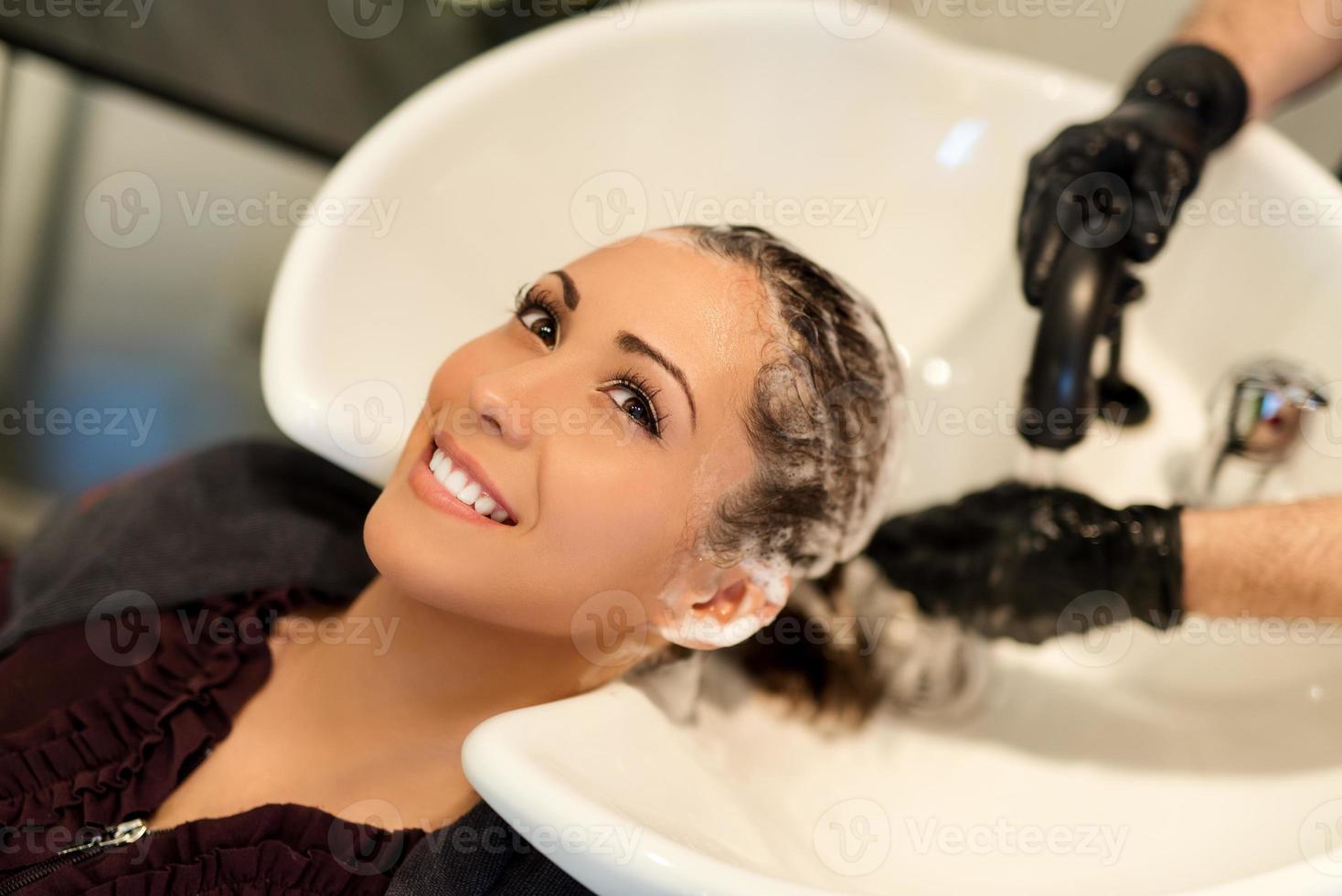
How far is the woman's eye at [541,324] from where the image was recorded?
84cm

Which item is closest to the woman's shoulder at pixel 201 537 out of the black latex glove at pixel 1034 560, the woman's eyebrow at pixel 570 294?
the woman's eyebrow at pixel 570 294

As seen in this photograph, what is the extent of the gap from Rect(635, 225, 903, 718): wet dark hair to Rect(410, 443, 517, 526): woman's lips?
152 millimetres

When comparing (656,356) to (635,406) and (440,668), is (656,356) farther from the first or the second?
(440,668)

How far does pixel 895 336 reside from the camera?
1.33 m

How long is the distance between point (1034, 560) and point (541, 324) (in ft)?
1.63

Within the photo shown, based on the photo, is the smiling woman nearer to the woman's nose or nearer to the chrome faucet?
the woman's nose

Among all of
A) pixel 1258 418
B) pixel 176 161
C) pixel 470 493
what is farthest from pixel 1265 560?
pixel 176 161

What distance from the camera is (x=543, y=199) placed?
3.93 feet

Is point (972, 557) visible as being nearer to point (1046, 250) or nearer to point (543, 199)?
point (1046, 250)

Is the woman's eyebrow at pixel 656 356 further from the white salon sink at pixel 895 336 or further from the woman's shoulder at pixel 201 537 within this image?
the woman's shoulder at pixel 201 537

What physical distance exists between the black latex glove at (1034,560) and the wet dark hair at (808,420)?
6.8 inches

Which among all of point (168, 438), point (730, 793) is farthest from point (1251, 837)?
point (168, 438)

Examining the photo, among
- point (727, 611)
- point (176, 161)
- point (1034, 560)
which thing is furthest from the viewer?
point (176, 161)

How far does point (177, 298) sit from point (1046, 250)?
47.5 inches
